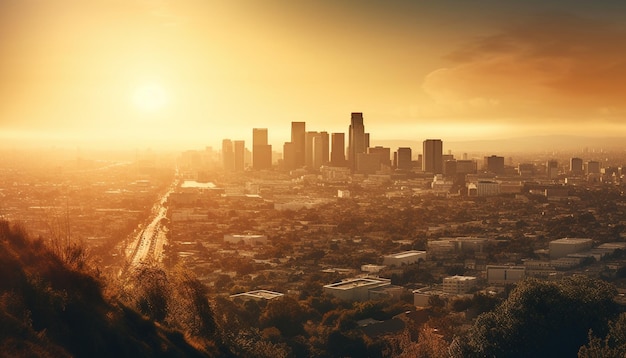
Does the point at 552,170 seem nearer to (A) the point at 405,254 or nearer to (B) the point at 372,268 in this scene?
(A) the point at 405,254

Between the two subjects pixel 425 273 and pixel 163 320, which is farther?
pixel 425 273

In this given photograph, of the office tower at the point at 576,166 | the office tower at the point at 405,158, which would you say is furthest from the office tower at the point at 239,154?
the office tower at the point at 576,166

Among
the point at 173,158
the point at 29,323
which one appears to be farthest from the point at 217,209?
the point at 173,158

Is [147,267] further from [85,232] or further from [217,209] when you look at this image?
[217,209]

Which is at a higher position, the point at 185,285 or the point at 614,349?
the point at 185,285

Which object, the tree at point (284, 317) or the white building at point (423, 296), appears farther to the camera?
the white building at point (423, 296)

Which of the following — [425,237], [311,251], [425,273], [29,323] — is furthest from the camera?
[425,237]

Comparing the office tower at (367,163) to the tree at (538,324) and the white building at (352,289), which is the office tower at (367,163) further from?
the tree at (538,324)

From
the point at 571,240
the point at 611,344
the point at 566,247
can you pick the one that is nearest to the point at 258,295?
the point at 611,344
